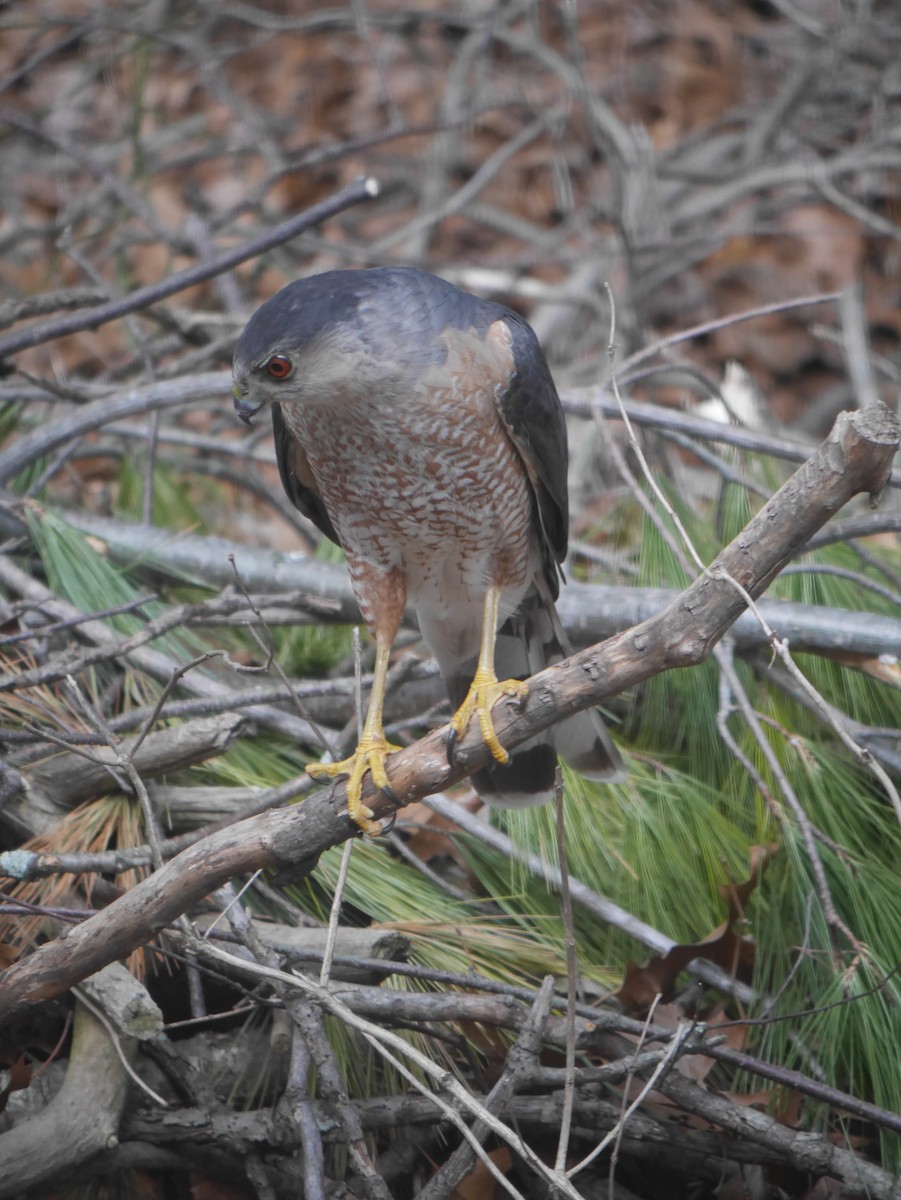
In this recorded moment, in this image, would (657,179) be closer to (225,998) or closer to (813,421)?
(813,421)

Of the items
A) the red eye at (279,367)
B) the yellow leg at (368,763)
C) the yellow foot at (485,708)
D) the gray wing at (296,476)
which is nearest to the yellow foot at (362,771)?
the yellow leg at (368,763)

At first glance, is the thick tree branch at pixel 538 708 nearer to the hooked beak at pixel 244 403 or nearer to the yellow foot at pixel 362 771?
the yellow foot at pixel 362 771

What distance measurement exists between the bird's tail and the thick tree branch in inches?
20.2

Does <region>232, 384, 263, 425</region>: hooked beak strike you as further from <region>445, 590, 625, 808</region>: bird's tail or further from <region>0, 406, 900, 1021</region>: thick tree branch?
<region>445, 590, 625, 808</region>: bird's tail

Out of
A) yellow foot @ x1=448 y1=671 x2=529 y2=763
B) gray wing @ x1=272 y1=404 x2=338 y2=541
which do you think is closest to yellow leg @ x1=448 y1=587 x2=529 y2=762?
yellow foot @ x1=448 y1=671 x2=529 y2=763

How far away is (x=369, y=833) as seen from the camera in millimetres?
2307

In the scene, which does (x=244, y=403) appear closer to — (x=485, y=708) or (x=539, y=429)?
(x=539, y=429)

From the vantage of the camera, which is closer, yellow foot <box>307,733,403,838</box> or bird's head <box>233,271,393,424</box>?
yellow foot <box>307,733,403,838</box>

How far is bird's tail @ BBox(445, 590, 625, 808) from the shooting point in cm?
287

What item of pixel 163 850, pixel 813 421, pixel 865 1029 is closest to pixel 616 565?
pixel 865 1029

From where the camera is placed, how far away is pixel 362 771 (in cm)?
246

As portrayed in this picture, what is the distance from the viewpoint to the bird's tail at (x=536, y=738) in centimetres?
287

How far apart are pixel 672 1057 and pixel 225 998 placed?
1.15 metres

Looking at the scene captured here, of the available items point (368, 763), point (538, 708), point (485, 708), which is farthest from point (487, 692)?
point (538, 708)
